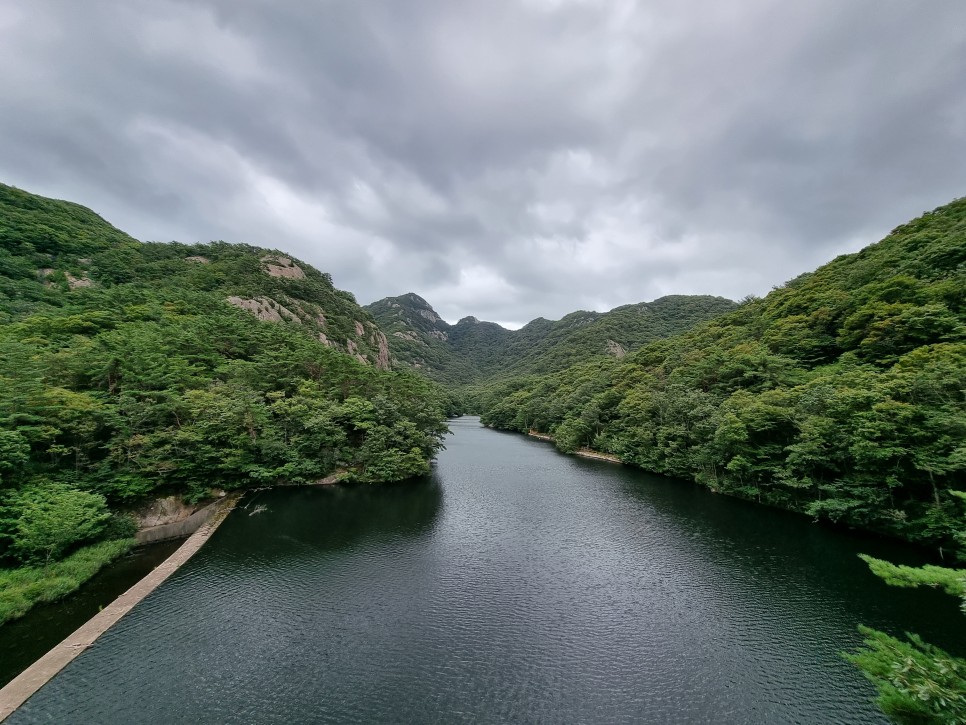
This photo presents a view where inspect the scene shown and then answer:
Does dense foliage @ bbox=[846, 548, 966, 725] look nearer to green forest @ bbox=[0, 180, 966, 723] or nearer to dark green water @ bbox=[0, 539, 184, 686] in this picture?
green forest @ bbox=[0, 180, 966, 723]

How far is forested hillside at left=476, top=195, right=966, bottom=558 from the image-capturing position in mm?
18766

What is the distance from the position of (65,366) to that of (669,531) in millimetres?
38537

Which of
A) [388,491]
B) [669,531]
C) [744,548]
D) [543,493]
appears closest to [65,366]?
[388,491]

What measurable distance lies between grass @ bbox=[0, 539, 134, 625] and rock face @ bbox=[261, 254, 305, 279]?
178 ft

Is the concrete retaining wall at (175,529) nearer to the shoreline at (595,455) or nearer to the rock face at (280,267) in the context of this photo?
the shoreline at (595,455)

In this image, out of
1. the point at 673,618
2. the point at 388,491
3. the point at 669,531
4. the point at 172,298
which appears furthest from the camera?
the point at 172,298

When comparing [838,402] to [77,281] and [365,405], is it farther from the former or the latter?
[77,281]

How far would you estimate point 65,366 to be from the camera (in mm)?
23797

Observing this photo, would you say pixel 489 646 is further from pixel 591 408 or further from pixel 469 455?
pixel 591 408

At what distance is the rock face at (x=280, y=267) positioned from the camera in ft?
215

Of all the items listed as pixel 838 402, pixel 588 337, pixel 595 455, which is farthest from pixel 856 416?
pixel 588 337

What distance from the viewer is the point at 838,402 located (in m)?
22.4

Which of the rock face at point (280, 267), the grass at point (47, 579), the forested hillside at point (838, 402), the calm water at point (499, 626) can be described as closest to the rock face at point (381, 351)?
the rock face at point (280, 267)

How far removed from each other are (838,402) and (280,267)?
75.0 m
